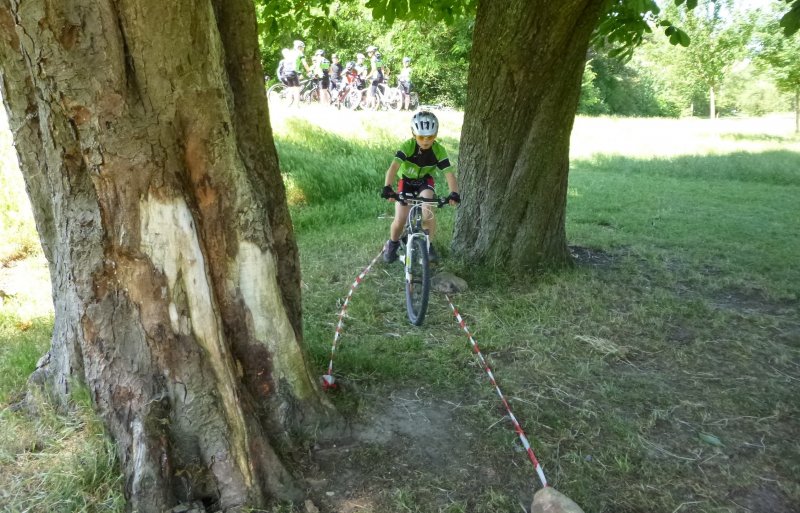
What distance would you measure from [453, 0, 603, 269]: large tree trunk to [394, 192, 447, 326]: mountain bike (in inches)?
40.4

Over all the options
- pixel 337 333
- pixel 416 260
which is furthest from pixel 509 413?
pixel 416 260

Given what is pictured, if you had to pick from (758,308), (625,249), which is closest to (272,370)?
(758,308)

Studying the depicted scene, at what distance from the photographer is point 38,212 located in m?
3.36

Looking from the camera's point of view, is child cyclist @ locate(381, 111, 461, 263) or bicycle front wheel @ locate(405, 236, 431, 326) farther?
child cyclist @ locate(381, 111, 461, 263)

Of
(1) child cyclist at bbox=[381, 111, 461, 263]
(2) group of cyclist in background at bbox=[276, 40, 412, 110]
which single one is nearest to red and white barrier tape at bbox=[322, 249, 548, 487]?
(1) child cyclist at bbox=[381, 111, 461, 263]

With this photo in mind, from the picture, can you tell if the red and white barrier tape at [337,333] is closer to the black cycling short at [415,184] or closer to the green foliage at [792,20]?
the black cycling short at [415,184]

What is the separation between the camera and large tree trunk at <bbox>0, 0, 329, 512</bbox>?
8.27 feet

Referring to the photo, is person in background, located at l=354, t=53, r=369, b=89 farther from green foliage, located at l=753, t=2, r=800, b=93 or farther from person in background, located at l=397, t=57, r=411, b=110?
green foliage, located at l=753, t=2, r=800, b=93

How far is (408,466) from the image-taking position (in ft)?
10.8

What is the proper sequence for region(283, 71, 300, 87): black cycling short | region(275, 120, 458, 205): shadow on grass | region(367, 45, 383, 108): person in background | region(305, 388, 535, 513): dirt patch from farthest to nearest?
region(367, 45, 383, 108): person in background
region(283, 71, 300, 87): black cycling short
region(275, 120, 458, 205): shadow on grass
region(305, 388, 535, 513): dirt patch

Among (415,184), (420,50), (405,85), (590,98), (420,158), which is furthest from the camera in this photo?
(590,98)

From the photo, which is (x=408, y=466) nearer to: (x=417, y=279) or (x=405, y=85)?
(x=417, y=279)

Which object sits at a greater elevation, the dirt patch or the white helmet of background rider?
the white helmet of background rider

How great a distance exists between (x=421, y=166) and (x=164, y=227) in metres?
3.79
